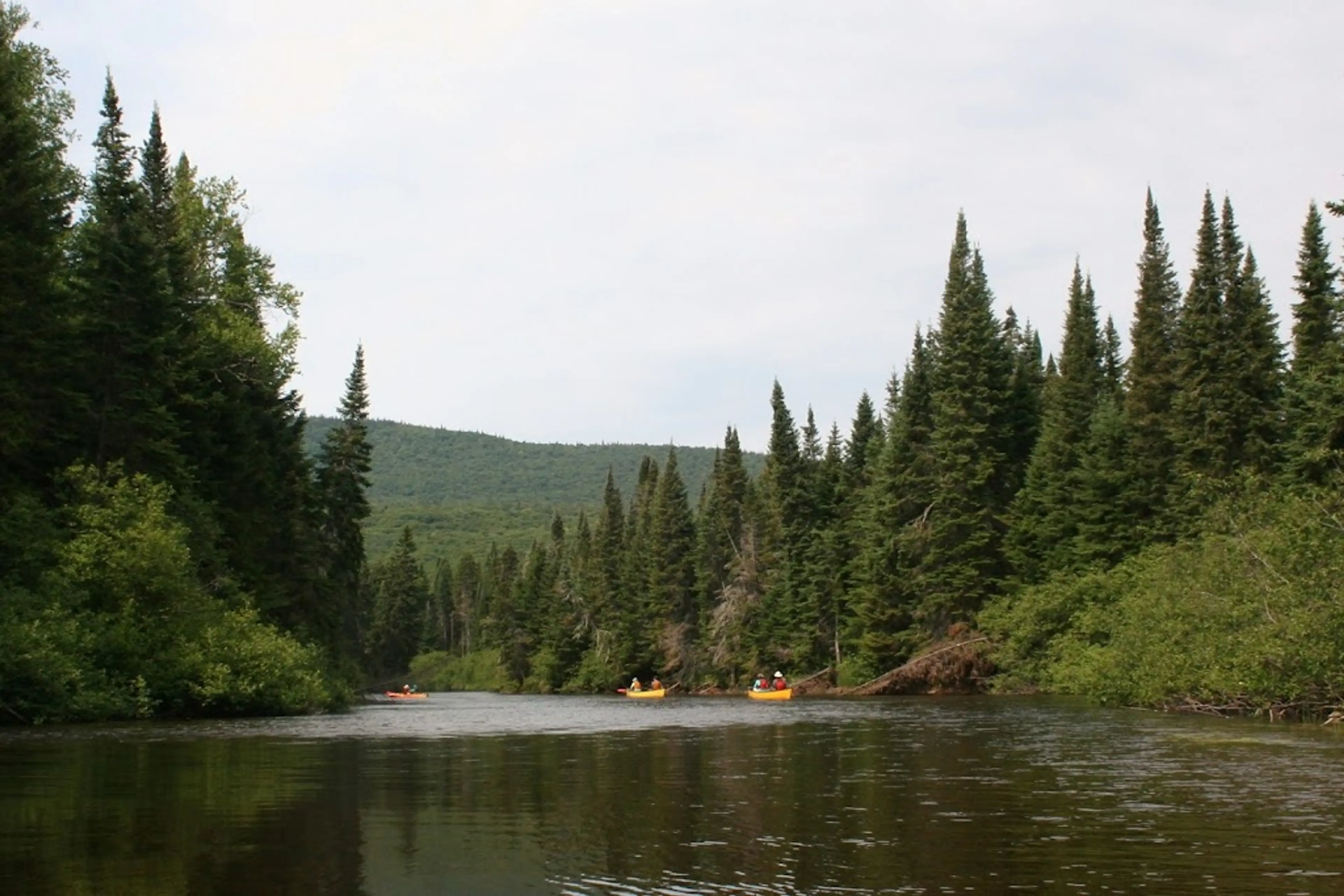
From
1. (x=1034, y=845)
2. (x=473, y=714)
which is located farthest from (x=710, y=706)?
(x=1034, y=845)

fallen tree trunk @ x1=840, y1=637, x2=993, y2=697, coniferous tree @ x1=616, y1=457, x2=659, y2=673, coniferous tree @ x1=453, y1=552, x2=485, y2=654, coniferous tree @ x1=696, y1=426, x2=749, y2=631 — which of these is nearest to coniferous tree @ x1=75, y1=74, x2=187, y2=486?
fallen tree trunk @ x1=840, y1=637, x2=993, y2=697

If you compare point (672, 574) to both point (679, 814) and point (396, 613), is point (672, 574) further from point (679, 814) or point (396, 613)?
point (679, 814)

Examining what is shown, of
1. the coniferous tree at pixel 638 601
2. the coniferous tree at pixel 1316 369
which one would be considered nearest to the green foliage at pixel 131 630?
the coniferous tree at pixel 1316 369

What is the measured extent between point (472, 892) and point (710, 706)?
159 feet

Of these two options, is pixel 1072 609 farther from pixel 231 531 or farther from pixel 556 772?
pixel 556 772

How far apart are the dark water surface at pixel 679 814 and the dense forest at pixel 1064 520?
7706 millimetres

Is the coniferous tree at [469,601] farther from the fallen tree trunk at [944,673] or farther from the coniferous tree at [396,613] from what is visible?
the fallen tree trunk at [944,673]

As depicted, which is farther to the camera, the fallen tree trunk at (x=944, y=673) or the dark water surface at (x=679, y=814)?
the fallen tree trunk at (x=944, y=673)

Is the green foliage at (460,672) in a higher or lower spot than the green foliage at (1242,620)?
lower

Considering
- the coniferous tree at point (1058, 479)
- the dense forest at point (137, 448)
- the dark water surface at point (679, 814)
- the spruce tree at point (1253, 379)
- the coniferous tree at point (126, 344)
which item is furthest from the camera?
the coniferous tree at point (1058, 479)

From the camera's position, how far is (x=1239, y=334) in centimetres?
6425

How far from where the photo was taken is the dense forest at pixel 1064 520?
36.8 meters

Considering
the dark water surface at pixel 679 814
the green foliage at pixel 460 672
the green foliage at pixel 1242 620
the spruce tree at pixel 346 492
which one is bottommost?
the green foliage at pixel 460 672

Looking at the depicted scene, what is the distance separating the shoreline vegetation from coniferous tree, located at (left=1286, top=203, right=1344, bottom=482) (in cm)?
24
